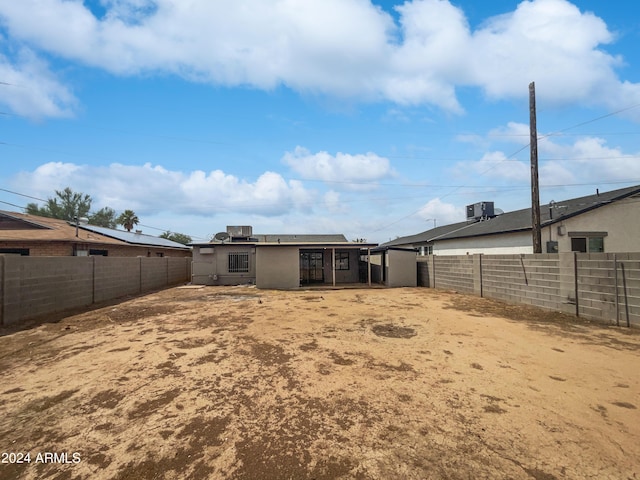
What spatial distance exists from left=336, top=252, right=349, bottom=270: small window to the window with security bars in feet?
18.9

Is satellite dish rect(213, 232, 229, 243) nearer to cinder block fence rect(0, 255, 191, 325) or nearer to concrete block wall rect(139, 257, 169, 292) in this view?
concrete block wall rect(139, 257, 169, 292)

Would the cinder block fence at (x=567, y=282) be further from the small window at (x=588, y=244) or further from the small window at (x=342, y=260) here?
the small window at (x=342, y=260)

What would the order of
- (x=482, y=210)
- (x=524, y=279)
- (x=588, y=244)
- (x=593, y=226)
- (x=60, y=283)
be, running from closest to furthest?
(x=60, y=283) → (x=524, y=279) → (x=593, y=226) → (x=588, y=244) → (x=482, y=210)

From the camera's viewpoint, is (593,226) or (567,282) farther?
(593,226)

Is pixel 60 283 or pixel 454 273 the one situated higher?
pixel 60 283

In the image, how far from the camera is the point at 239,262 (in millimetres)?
18484

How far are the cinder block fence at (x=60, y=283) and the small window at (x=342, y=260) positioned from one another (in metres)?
10.7

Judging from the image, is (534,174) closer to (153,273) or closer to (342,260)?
(342,260)

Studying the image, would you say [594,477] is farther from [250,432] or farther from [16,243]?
[16,243]

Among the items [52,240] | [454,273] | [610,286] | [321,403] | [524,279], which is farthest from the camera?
[52,240]

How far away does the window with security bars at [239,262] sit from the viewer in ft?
60.2

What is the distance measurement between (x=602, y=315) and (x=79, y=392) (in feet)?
33.7

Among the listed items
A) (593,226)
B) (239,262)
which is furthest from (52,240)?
(593,226)

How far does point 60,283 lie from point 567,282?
14.3m
